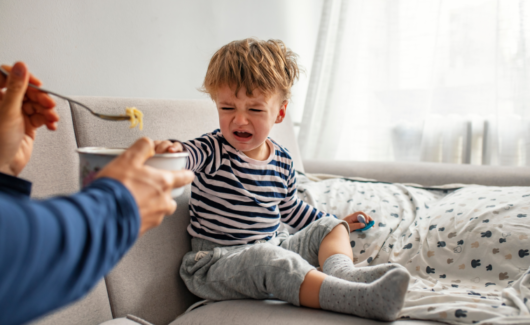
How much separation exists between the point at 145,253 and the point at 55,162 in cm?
31

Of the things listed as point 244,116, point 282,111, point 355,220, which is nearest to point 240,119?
point 244,116

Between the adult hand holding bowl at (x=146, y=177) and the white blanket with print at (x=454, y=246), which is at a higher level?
the adult hand holding bowl at (x=146, y=177)

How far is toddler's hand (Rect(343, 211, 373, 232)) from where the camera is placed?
3.99 feet

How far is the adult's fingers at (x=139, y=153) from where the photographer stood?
0.47 metres

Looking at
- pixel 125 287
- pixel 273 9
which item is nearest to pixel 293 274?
pixel 125 287

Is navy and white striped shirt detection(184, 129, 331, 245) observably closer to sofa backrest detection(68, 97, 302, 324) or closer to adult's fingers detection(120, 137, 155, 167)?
sofa backrest detection(68, 97, 302, 324)

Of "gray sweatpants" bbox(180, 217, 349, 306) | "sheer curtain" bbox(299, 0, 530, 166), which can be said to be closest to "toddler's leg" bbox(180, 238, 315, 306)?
"gray sweatpants" bbox(180, 217, 349, 306)

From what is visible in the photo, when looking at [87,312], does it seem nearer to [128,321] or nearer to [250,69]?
[128,321]

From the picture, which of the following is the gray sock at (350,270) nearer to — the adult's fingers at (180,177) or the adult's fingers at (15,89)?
the adult's fingers at (180,177)

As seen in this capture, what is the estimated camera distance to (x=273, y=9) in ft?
7.20

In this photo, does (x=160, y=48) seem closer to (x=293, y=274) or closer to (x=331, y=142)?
(x=293, y=274)

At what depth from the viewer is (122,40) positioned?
1.29 m

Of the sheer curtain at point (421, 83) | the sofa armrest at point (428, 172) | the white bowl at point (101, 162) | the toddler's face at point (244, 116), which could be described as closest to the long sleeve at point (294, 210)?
the toddler's face at point (244, 116)

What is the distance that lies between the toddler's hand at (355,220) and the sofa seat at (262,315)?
399 mm
